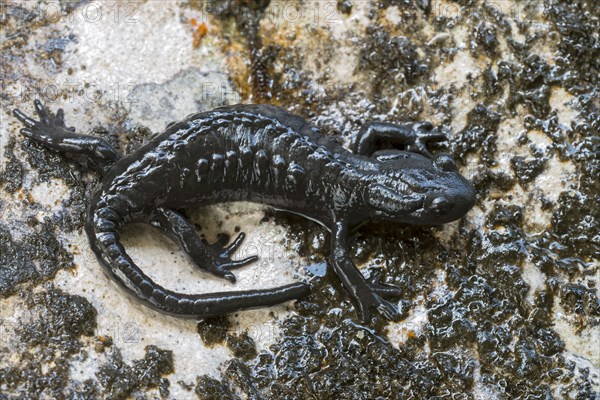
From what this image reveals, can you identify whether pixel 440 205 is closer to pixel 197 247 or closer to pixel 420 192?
pixel 420 192

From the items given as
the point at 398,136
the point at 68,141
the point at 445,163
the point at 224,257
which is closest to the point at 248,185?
the point at 224,257

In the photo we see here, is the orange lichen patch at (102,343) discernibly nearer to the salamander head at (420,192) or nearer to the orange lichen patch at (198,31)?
the salamander head at (420,192)

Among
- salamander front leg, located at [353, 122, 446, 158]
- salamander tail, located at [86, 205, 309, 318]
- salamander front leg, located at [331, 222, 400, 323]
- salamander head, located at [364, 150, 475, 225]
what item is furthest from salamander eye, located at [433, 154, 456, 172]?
salamander tail, located at [86, 205, 309, 318]

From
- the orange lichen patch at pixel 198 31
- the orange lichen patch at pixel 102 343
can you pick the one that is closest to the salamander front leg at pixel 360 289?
the orange lichen patch at pixel 102 343

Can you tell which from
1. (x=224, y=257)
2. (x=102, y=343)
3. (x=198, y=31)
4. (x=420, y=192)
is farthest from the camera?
(x=198, y=31)

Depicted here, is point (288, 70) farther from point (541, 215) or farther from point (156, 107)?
point (541, 215)

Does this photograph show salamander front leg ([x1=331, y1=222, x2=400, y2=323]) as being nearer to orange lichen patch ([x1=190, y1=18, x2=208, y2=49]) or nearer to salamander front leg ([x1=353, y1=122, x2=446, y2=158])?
salamander front leg ([x1=353, y1=122, x2=446, y2=158])
